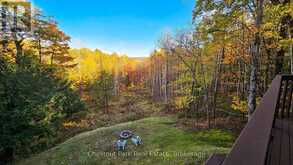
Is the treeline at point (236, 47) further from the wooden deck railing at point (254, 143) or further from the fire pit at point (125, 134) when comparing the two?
the wooden deck railing at point (254, 143)

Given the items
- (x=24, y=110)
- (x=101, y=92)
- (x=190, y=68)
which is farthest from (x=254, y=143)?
(x=101, y=92)

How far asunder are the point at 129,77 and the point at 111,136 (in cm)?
3460

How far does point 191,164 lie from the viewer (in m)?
5.89

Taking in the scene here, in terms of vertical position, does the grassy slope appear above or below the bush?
below

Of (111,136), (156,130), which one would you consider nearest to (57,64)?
(111,136)

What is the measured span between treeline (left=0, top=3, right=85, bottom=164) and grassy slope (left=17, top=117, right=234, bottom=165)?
1146mm

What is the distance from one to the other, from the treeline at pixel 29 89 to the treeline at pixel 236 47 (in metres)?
7.23

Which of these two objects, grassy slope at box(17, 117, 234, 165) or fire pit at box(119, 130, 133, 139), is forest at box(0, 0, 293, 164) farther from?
fire pit at box(119, 130, 133, 139)

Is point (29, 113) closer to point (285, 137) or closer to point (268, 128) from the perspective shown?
point (285, 137)

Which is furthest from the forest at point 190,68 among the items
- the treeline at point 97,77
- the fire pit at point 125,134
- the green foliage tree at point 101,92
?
the treeline at point 97,77

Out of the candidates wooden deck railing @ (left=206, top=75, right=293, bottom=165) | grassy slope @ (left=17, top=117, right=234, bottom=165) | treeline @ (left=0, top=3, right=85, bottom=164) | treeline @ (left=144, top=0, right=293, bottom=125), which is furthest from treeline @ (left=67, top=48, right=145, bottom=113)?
wooden deck railing @ (left=206, top=75, right=293, bottom=165)

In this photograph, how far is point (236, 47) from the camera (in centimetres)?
934

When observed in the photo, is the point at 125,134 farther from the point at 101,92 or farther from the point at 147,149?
the point at 101,92

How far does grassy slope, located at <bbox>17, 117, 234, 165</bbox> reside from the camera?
269 inches
